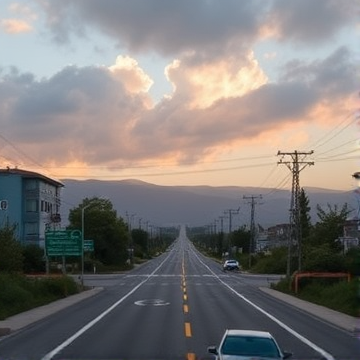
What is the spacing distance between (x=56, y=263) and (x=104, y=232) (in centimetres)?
1950

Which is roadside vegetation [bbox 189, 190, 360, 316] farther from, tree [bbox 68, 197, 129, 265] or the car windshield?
tree [bbox 68, 197, 129, 265]

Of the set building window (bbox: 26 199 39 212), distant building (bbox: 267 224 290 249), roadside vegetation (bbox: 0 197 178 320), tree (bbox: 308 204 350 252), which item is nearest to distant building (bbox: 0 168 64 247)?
Result: building window (bbox: 26 199 39 212)

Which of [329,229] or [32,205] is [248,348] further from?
[32,205]

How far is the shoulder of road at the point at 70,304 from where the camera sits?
26000 millimetres

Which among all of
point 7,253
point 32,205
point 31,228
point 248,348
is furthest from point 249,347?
point 31,228

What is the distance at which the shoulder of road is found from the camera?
85.3ft

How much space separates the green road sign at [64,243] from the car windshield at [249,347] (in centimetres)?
3695

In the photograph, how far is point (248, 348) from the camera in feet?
43.3

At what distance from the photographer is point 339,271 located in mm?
47250

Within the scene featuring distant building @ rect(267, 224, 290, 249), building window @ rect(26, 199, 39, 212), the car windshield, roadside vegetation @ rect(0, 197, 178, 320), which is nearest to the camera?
the car windshield

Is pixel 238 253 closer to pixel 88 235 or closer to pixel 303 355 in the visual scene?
pixel 88 235

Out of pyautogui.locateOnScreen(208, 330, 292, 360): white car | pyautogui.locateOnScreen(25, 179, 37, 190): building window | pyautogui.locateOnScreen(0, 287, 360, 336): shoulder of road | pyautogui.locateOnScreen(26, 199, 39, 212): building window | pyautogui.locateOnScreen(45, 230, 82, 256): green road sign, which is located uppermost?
pyautogui.locateOnScreen(25, 179, 37, 190): building window

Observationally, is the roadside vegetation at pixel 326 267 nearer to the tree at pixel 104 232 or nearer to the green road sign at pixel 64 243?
the green road sign at pixel 64 243

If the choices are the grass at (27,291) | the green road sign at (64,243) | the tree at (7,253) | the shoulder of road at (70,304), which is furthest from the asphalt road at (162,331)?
the green road sign at (64,243)
